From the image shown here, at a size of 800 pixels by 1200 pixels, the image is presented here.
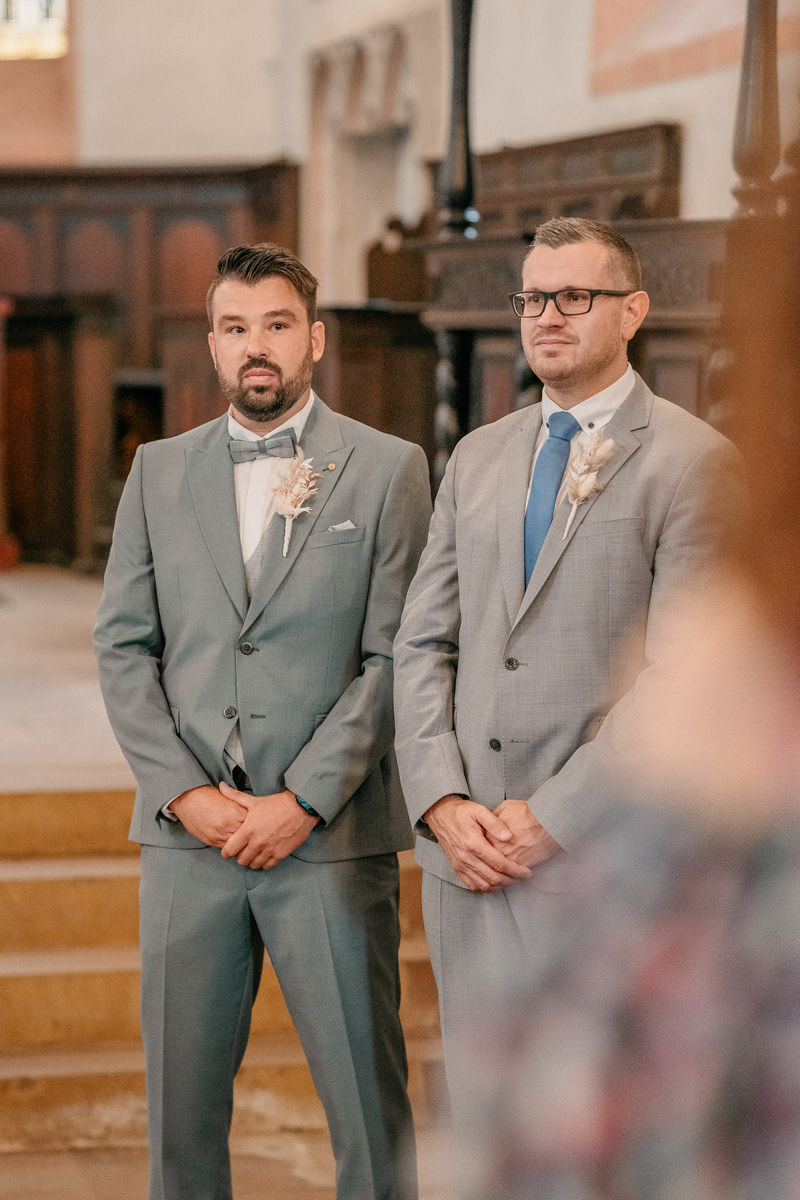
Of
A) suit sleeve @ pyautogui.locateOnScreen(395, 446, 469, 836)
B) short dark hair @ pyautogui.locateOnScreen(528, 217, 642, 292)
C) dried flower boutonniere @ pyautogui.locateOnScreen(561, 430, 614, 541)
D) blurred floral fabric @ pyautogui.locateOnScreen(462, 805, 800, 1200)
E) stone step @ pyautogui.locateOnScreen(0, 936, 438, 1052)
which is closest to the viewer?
blurred floral fabric @ pyautogui.locateOnScreen(462, 805, 800, 1200)

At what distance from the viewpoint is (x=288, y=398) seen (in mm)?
A: 1923

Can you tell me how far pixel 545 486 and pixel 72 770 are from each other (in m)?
2.33

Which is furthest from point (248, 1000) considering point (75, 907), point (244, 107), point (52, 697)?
point (244, 107)

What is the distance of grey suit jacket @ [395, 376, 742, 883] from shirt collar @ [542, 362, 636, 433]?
2cm

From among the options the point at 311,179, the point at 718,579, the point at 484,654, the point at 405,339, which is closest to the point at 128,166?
the point at 311,179

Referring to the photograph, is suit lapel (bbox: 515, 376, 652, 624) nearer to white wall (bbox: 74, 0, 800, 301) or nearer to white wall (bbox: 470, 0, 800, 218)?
white wall (bbox: 470, 0, 800, 218)

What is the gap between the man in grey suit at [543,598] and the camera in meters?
1.58

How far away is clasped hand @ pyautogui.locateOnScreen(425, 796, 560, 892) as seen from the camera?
5.63 feet

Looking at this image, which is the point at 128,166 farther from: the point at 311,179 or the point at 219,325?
the point at 219,325

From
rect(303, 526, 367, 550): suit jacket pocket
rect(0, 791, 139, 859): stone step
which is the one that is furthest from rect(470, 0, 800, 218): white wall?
rect(303, 526, 367, 550): suit jacket pocket

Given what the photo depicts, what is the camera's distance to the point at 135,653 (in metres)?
2.06

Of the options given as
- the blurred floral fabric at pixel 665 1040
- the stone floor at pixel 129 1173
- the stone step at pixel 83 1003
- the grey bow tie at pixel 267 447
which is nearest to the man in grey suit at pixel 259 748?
the grey bow tie at pixel 267 447

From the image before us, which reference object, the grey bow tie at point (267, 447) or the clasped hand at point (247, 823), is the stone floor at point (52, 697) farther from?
the grey bow tie at point (267, 447)

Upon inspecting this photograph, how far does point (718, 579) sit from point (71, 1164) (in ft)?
10.1
